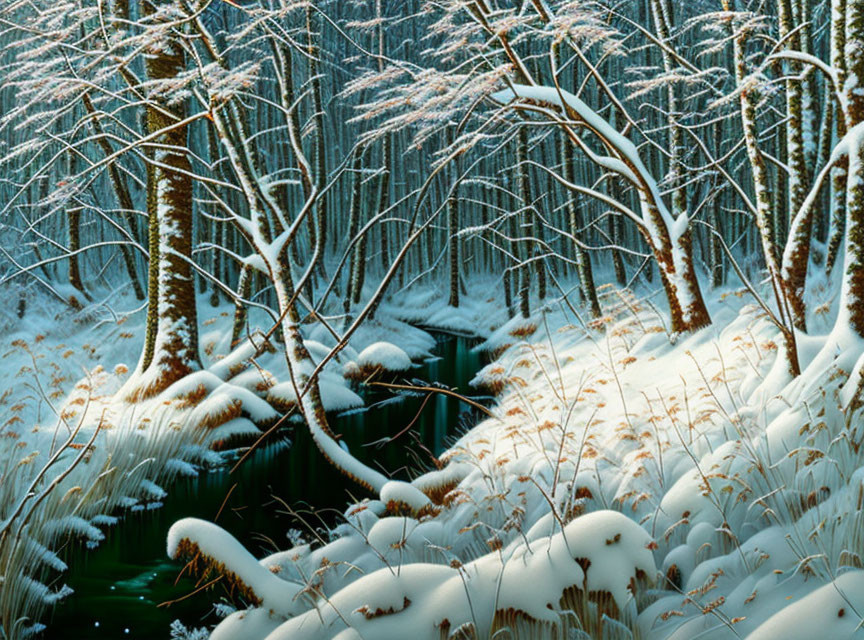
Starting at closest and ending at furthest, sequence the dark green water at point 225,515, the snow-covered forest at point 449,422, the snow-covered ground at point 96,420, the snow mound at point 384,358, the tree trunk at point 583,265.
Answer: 1. the snow-covered forest at point 449,422
2. the dark green water at point 225,515
3. the snow-covered ground at point 96,420
4. the snow mound at point 384,358
5. the tree trunk at point 583,265

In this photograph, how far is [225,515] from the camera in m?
5.57


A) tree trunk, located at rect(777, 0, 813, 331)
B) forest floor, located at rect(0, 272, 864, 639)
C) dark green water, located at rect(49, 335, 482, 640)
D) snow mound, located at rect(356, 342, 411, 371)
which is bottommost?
snow mound, located at rect(356, 342, 411, 371)

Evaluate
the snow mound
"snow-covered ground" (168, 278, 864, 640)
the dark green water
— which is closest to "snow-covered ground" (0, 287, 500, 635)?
the snow mound

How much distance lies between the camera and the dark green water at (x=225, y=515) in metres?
4.04

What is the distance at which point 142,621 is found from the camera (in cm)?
398

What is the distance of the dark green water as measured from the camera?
4039 mm

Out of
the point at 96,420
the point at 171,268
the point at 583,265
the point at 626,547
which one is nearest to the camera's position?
the point at 626,547

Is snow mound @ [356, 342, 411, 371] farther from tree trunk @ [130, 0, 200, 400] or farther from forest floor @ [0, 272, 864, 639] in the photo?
forest floor @ [0, 272, 864, 639]

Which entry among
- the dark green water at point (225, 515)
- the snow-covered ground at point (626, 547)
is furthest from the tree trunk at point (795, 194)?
the dark green water at point (225, 515)

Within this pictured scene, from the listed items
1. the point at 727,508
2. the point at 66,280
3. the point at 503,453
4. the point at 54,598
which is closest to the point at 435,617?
the point at 727,508

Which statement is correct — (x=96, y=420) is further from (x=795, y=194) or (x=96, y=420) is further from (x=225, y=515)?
(x=795, y=194)

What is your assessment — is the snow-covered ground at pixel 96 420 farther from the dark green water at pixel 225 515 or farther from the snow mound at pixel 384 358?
the dark green water at pixel 225 515

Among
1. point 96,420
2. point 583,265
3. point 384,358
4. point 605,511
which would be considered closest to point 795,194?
point 605,511

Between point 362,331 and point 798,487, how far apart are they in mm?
9232
